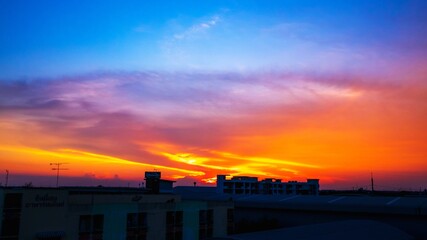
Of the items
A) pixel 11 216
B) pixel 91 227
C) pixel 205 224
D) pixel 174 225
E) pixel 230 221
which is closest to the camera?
pixel 11 216

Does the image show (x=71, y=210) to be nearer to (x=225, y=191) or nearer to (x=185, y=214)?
(x=185, y=214)

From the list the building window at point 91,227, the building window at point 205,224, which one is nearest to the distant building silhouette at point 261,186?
the building window at point 205,224

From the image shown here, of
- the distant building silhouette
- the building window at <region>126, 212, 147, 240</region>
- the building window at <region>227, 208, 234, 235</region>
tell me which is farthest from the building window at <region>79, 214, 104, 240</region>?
the distant building silhouette

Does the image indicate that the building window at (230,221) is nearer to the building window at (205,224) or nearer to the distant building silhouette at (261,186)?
the building window at (205,224)

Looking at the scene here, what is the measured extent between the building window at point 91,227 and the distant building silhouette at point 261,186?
332 feet

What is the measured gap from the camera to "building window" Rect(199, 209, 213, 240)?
56.9 m

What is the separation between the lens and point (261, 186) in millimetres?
155875

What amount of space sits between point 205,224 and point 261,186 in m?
101

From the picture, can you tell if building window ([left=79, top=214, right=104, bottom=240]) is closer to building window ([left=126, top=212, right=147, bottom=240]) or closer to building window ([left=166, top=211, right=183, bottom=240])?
building window ([left=126, top=212, right=147, bottom=240])

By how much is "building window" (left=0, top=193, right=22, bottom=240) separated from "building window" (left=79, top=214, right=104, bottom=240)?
6691mm

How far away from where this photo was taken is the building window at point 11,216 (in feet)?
121

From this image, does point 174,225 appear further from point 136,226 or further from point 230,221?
point 230,221

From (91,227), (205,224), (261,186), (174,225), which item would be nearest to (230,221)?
(205,224)

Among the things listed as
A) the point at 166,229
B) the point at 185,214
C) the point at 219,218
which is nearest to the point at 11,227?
the point at 166,229
